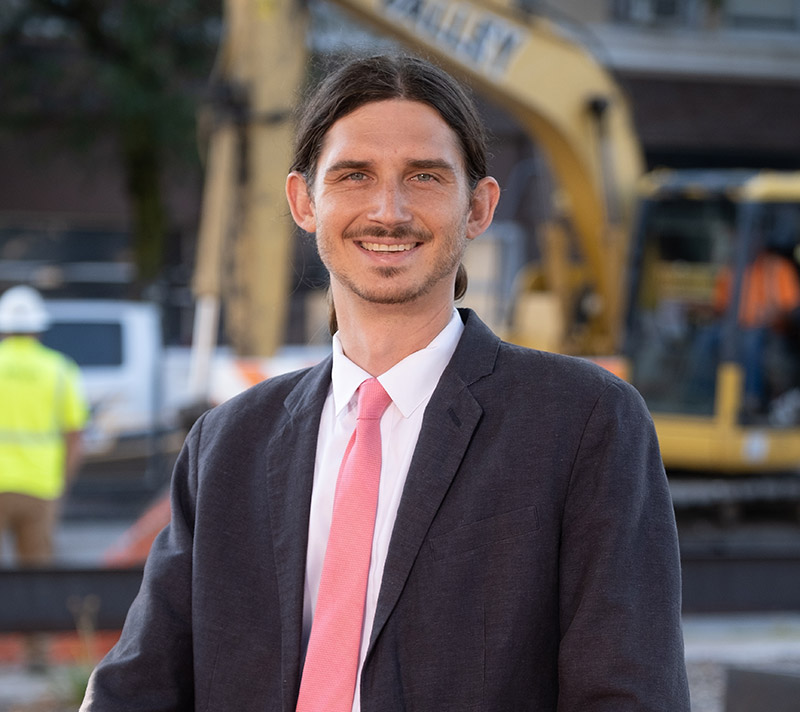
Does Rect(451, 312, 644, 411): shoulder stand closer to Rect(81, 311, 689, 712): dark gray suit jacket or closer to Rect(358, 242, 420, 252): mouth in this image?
Rect(81, 311, 689, 712): dark gray suit jacket

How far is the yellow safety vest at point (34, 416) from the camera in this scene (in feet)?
24.0

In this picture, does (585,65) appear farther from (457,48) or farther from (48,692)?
(48,692)

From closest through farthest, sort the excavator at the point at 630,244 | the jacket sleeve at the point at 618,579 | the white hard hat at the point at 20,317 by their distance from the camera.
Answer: the jacket sleeve at the point at 618,579 < the white hard hat at the point at 20,317 < the excavator at the point at 630,244

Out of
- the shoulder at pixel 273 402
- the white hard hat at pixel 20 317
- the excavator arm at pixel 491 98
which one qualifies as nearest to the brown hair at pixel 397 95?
the shoulder at pixel 273 402

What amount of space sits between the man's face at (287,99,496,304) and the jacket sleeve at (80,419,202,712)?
1.62 ft

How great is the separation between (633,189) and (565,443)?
8.95m

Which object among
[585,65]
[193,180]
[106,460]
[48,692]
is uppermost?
[585,65]

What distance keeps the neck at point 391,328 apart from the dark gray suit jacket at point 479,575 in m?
0.06

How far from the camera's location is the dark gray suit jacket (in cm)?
178

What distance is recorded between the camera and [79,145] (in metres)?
17.7

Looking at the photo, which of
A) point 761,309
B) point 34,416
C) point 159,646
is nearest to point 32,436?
point 34,416

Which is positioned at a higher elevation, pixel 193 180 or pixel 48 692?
pixel 193 180

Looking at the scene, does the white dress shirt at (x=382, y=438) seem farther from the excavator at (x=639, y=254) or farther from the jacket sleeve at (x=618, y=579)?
the excavator at (x=639, y=254)

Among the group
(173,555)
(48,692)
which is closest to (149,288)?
(48,692)
